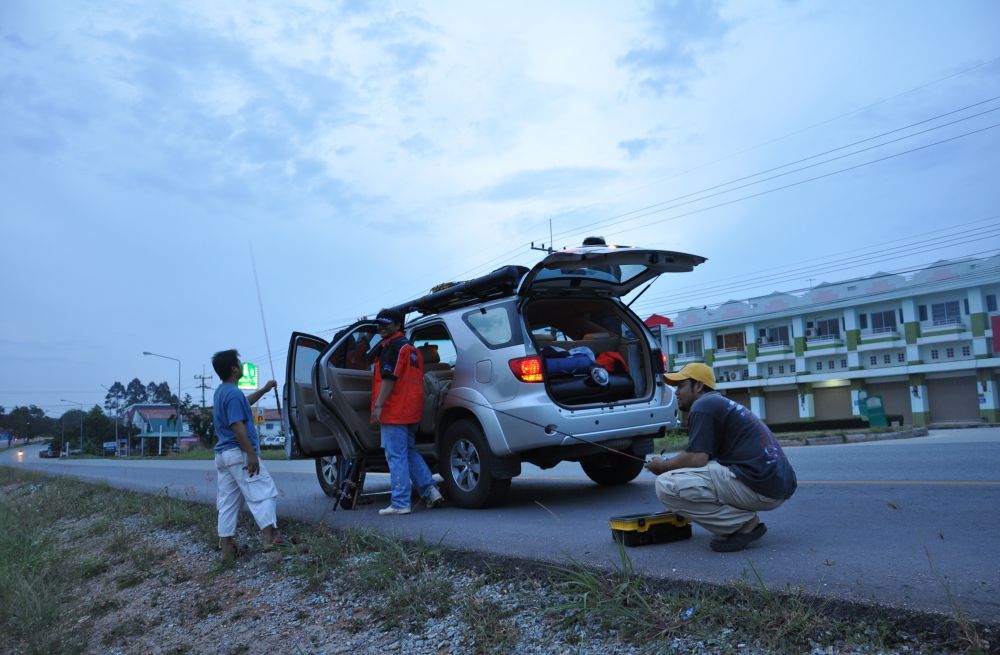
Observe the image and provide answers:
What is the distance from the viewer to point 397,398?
7270 mm

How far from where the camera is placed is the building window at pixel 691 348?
63281 mm

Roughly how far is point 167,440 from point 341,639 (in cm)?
11380

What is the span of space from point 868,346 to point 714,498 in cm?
5328

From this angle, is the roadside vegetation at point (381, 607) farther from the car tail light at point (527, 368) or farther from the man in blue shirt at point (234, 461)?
the car tail light at point (527, 368)

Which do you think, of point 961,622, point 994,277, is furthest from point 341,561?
point 994,277

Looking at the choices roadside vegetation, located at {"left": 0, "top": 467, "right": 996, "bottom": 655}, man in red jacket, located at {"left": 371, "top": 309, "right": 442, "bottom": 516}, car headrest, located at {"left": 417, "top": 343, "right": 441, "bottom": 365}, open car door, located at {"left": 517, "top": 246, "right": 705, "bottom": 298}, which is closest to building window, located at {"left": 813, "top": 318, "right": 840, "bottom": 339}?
open car door, located at {"left": 517, "top": 246, "right": 705, "bottom": 298}

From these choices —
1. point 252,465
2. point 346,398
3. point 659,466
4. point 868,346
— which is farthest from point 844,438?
point 868,346

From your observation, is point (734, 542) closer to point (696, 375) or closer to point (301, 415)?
point (696, 375)

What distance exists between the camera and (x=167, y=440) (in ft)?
353

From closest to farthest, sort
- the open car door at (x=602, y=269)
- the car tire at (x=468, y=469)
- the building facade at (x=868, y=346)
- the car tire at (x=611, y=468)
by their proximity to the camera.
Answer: the open car door at (x=602, y=269), the car tire at (x=468, y=469), the car tire at (x=611, y=468), the building facade at (x=868, y=346)

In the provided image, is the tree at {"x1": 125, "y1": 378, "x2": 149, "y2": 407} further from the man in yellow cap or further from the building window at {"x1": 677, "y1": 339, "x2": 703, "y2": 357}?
the man in yellow cap

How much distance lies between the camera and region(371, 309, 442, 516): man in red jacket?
283 inches

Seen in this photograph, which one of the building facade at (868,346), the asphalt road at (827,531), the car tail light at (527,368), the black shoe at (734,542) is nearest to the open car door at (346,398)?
the asphalt road at (827,531)

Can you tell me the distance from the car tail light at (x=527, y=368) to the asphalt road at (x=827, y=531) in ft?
3.90
